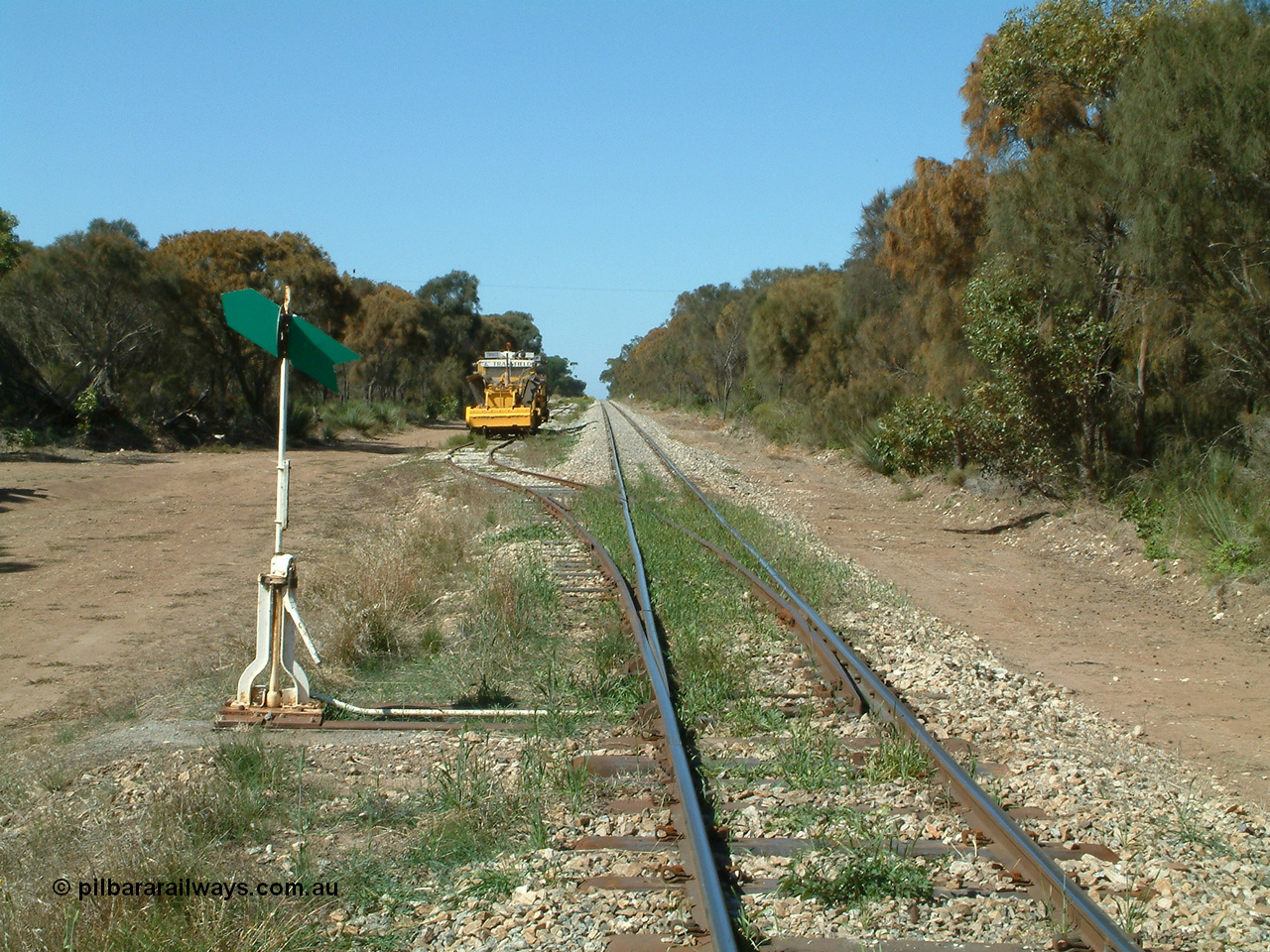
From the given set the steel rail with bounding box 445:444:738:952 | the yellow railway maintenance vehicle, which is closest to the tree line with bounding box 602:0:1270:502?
the steel rail with bounding box 445:444:738:952

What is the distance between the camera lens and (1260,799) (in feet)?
18.7

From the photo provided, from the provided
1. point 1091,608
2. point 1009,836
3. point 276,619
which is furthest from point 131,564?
point 1009,836

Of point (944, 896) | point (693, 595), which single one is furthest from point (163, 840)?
point (693, 595)

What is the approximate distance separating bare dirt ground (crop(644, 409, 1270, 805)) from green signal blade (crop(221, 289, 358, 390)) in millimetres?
5437

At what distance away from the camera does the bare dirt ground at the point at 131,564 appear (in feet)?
27.1

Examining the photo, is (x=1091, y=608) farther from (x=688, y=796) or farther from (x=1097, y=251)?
(x=688, y=796)

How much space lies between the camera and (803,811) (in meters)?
5.03

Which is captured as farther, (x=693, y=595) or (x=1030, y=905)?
(x=693, y=595)

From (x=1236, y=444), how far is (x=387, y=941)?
13433mm

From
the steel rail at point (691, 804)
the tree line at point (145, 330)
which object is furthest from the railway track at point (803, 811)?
the tree line at point (145, 330)

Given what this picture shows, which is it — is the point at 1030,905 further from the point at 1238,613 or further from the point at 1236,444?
the point at 1236,444

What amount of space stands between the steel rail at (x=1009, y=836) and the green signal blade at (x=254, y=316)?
4142 millimetres

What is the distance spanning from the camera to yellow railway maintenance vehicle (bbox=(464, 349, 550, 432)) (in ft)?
123

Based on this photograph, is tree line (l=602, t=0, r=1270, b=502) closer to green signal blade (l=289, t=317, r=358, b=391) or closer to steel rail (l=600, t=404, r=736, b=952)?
steel rail (l=600, t=404, r=736, b=952)
